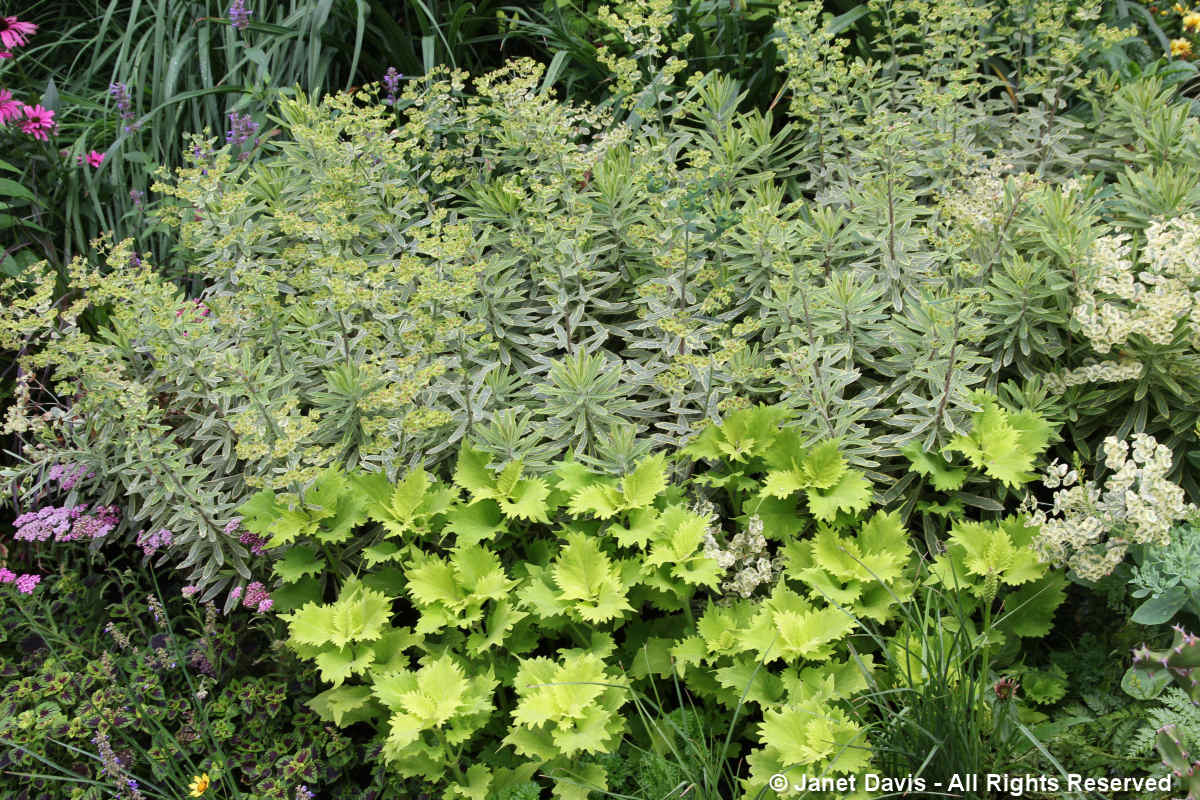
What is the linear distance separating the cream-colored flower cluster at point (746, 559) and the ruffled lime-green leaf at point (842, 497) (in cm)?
14

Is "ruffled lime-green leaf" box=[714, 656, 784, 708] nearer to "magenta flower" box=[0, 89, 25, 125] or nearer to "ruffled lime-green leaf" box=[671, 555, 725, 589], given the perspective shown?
"ruffled lime-green leaf" box=[671, 555, 725, 589]

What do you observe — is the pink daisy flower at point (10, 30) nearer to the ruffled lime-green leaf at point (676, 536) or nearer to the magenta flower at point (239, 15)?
the magenta flower at point (239, 15)

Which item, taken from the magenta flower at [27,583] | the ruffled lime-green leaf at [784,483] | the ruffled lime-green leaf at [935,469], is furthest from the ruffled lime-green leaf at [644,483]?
the magenta flower at [27,583]

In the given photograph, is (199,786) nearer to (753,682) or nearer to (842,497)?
(753,682)

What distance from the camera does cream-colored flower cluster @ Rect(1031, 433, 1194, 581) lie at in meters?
2.06

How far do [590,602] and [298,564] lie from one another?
2.59 ft

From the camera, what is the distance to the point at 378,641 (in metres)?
2.36

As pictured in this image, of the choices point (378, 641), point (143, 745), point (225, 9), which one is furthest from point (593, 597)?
point (225, 9)

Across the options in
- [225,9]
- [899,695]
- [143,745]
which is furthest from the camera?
[225,9]

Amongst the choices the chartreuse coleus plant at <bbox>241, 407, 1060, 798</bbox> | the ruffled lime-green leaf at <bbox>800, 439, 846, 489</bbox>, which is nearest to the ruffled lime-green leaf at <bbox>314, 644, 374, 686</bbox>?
the chartreuse coleus plant at <bbox>241, 407, 1060, 798</bbox>

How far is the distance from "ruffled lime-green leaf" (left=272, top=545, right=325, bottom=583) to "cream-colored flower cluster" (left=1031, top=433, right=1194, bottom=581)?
5.66 feet

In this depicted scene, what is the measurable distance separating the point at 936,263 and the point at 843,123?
2.51ft

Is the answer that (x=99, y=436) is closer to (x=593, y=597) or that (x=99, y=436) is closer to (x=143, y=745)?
(x=143, y=745)

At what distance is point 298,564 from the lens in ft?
8.32
